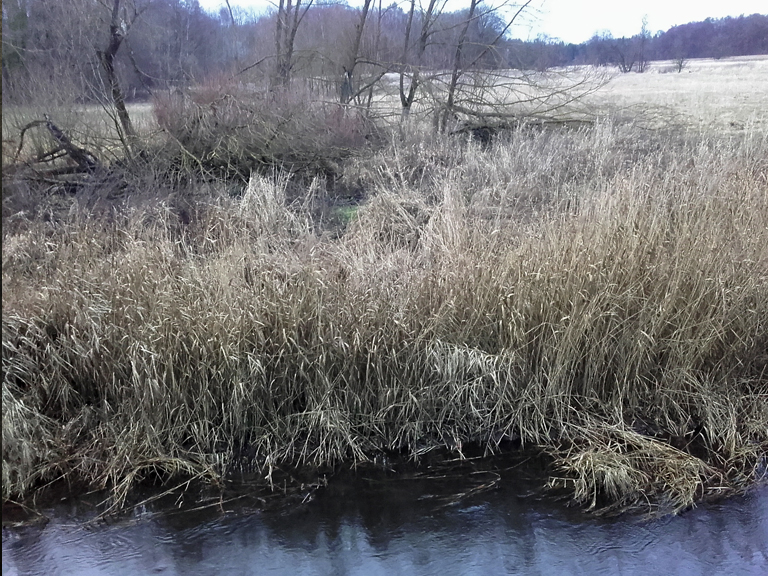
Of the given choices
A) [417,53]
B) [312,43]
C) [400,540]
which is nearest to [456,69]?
[417,53]

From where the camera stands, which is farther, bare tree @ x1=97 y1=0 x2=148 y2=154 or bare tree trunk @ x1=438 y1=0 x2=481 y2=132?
bare tree trunk @ x1=438 y1=0 x2=481 y2=132

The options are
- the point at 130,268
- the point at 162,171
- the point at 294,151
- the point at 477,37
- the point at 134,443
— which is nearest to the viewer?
the point at 134,443

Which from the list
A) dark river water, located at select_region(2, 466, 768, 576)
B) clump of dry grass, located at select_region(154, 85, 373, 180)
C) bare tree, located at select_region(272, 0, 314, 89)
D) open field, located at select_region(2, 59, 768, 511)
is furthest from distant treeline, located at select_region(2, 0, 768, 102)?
dark river water, located at select_region(2, 466, 768, 576)

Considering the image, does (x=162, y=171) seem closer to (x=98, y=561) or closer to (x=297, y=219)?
(x=297, y=219)

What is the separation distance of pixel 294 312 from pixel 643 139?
298 inches

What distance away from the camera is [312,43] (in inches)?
442

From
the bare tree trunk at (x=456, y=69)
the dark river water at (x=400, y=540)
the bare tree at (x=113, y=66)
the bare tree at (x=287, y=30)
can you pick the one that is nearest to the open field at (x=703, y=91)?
the bare tree trunk at (x=456, y=69)

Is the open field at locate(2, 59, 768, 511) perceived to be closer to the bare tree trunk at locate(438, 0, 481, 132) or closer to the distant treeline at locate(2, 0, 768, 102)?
the distant treeline at locate(2, 0, 768, 102)

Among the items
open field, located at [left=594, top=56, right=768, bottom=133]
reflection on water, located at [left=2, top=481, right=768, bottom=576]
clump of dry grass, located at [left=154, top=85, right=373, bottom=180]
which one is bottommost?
reflection on water, located at [left=2, top=481, right=768, bottom=576]

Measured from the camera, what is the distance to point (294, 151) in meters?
8.27

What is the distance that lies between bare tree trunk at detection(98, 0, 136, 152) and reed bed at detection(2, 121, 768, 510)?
9.90 feet

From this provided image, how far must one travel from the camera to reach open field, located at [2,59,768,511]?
4.26m

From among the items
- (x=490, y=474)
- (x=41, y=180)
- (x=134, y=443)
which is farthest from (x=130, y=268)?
(x=490, y=474)

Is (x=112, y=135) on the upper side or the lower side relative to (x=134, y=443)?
upper
